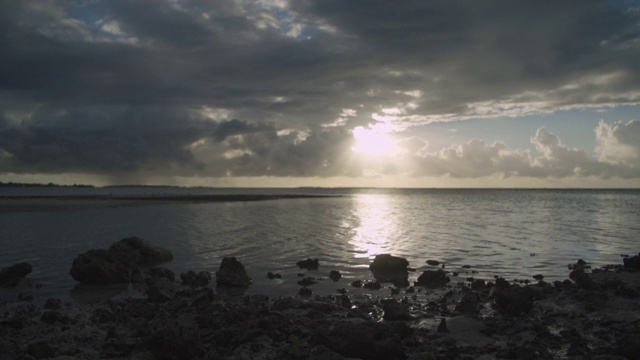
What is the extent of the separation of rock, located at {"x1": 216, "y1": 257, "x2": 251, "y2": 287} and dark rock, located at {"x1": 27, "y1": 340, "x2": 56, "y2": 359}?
35.3ft

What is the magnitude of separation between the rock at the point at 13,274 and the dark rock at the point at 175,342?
15064mm

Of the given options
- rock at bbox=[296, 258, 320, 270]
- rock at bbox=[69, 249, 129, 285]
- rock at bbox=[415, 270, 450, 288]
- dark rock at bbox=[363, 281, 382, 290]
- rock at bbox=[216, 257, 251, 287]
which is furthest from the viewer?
rock at bbox=[296, 258, 320, 270]

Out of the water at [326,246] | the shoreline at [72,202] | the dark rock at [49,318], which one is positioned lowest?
the water at [326,246]

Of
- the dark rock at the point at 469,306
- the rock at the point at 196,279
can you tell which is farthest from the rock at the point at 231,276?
the dark rock at the point at 469,306

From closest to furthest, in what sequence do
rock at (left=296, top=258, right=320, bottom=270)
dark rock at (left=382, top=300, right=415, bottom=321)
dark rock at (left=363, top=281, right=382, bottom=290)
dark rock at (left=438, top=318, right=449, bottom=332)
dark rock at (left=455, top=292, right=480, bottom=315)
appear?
dark rock at (left=438, top=318, right=449, bottom=332) → dark rock at (left=382, top=300, right=415, bottom=321) → dark rock at (left=455, top=292, right=480, bottom=315) → dark rock at (left=363, top=281, right=382, bottom=290) → rock at (left=296, top=258, right=320, bottom=270)

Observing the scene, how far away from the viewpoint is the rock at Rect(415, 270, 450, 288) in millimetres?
22844

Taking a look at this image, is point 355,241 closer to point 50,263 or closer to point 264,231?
point 264,231

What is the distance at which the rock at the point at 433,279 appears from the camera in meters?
22.8

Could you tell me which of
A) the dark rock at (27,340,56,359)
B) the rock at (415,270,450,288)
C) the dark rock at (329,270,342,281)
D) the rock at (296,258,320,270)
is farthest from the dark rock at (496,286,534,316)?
the dark rock at (27,340,56,359)

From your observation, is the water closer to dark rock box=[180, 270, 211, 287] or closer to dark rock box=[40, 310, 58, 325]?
dark rock box=[180, 270, 211, 287]

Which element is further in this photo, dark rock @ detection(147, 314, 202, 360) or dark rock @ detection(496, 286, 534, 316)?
dark rock @ detection(496, 286, 534, 316)

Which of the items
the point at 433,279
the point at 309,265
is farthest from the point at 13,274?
the point at 433,279

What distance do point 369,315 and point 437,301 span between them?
378 cm

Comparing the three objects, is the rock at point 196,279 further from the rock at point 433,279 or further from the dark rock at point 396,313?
the rock at point 433,279
